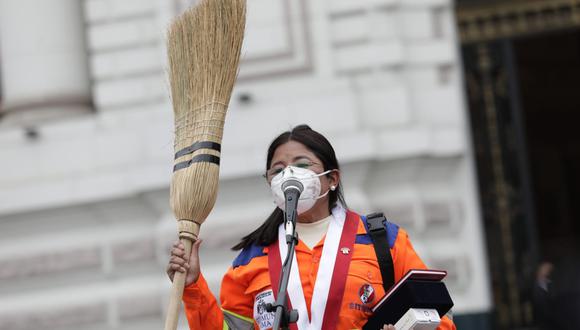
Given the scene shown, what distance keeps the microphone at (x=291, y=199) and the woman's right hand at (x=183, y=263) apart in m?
0.30

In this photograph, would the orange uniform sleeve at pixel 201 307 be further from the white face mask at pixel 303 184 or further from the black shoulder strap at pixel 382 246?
the black shoulder strap at pixel 382 246

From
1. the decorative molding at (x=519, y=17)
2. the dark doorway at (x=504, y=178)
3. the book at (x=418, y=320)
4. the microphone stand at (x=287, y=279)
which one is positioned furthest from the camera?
the decorative molding at (x=519, y=17)

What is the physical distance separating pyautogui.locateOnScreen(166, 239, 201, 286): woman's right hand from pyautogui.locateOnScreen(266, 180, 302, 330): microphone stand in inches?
10.2

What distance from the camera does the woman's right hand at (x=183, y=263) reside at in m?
4.23

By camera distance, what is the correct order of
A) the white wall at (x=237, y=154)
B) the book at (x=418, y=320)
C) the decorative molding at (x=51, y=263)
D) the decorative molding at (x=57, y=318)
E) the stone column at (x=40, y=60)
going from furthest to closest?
the stone column at (x=40, y=60)
the decorative molding at (x=51, y=263)
the decorative molding at (x=57, y=318)
the white wall at (x=237, y=154)
the book at (x=418, y=320)

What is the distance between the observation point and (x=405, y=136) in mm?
9703

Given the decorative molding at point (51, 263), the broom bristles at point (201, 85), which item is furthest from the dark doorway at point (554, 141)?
the broom bristles at point (201, 85)

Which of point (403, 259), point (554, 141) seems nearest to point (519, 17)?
point (554, 141)

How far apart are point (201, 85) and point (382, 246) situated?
0.78m

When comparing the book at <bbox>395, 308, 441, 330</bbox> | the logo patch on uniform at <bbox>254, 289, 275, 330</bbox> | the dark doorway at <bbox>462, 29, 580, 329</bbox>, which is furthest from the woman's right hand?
the dark doorway at <bbox>462, 29, 580, 329</bbox>

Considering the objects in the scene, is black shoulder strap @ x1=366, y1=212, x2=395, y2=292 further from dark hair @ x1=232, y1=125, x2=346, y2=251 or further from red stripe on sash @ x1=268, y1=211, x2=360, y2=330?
dark hair @ x1=232, y1=125, x2=346, y2=251

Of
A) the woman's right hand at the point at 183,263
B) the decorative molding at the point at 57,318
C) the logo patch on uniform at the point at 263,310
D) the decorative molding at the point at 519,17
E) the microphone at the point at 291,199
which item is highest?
the decorative molding at the point at 519,17

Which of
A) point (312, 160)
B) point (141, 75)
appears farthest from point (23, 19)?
point (312, 160)

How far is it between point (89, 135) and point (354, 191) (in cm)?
203
